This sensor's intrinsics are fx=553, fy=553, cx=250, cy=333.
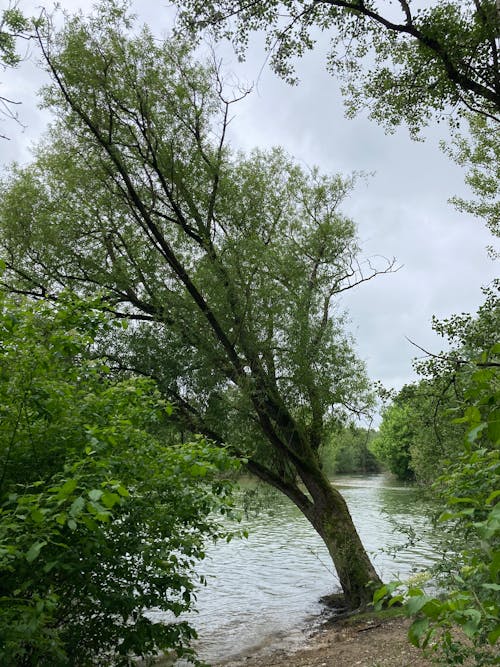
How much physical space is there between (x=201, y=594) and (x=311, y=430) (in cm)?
574

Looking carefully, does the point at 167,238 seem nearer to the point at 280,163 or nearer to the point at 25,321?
the point at 280,163

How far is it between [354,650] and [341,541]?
3544 millimetres

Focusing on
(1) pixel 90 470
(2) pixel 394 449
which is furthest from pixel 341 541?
(2) pixel 394 449

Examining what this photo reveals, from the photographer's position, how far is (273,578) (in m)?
16.2

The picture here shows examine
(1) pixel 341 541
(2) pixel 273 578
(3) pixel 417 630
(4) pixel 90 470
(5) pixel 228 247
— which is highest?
(5) pixel 228 247

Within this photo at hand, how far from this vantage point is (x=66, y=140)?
13133 millimetres

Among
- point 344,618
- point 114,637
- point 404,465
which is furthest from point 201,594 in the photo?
point 404,465

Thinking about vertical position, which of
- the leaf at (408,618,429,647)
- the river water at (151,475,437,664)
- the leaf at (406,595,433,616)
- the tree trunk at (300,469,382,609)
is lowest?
the river water at (151,475,437,664)

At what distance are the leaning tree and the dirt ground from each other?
1586mm

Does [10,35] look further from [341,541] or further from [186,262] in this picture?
[341,541]

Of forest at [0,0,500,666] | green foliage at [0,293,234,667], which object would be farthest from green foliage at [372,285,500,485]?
green foliage at [0,293,234,667]

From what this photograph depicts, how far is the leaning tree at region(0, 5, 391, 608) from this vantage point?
11438 millimetres

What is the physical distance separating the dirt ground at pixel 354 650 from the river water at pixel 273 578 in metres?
0.67

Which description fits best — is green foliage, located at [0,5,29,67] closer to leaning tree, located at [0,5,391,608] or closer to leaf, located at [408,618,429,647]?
leaning tree, located at [0,5,391,608]
